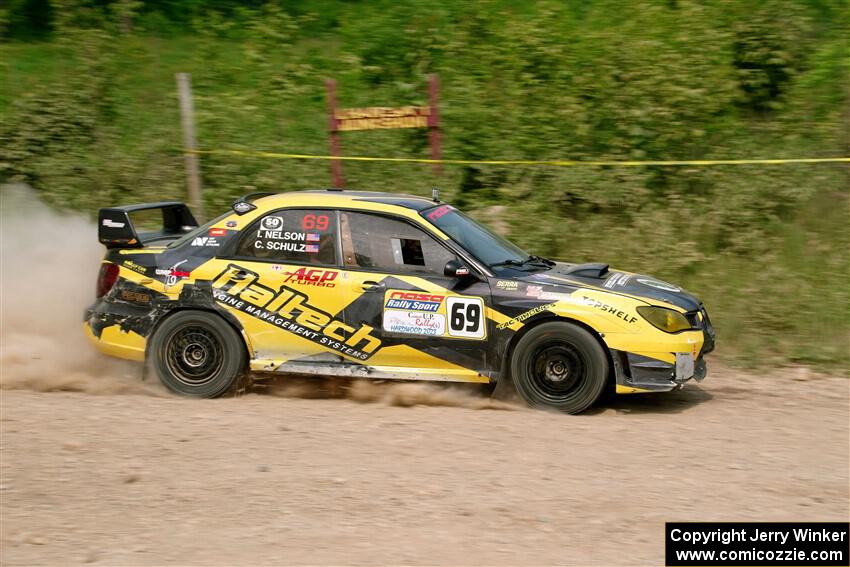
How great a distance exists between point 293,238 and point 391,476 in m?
2.83

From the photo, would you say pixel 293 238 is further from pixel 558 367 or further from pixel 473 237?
pixel 558 367

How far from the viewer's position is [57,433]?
23.4ft

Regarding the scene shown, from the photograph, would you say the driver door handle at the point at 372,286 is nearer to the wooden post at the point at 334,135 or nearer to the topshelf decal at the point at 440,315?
the topshelf decal at the point at 440,315

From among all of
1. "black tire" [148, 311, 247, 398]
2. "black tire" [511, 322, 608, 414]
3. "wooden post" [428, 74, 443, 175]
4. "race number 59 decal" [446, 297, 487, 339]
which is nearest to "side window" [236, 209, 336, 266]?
"black tire" [148, 311, 247, 398]

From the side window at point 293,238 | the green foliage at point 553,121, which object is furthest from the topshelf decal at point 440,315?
the green foliage at point 553,121

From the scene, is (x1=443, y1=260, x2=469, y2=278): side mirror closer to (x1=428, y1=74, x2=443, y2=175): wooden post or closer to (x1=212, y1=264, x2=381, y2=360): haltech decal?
(x1=212, y1=264, x2=381, y2=360): haltech decal

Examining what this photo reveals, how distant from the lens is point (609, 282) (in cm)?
830

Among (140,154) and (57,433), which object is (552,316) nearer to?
(57,433)

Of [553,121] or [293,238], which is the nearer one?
[293,238]

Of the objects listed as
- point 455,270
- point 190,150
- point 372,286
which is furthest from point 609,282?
point 190,150

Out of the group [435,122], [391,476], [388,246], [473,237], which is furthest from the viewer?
[435,122]

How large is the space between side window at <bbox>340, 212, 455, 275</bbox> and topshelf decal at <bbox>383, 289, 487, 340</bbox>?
0.80ft

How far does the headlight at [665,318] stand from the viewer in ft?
25.9

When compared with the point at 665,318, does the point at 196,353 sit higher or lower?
lower
